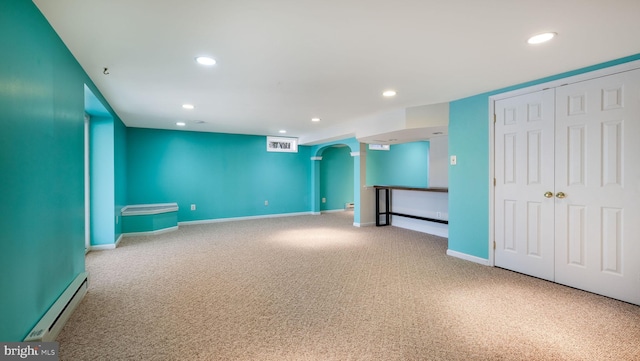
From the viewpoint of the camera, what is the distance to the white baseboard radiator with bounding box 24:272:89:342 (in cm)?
183

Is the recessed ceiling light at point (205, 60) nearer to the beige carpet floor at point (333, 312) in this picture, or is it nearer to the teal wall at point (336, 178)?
the beige carpet floor at point (333, 312)

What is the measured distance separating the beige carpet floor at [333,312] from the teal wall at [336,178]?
485 cm

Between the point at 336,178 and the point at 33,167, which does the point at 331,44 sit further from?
the point at 336,178

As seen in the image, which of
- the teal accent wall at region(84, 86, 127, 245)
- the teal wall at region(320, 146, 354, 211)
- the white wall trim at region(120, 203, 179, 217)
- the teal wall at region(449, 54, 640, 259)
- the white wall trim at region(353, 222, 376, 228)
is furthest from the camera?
the teal wall at region(320, 146, 354, 211)

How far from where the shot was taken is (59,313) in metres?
2.14

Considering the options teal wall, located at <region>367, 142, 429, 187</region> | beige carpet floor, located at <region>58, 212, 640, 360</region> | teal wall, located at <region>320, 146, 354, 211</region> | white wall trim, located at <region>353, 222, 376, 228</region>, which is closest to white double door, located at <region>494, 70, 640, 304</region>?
beige carpet floor, located at <region>58, 212, 640, 360</region>

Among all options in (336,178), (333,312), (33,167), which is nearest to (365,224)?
(336,178)

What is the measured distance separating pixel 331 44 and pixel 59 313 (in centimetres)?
289

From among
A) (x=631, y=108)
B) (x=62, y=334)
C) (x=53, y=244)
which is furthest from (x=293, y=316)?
(x=631, y=108)

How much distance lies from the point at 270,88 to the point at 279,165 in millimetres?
4678

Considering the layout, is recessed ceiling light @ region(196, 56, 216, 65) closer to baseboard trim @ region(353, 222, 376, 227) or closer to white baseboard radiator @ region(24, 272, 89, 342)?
white baseboard radiator @ region(24, 272, 89, 342)

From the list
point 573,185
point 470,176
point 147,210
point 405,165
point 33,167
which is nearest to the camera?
point 33,167

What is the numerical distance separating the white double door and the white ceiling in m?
0.37

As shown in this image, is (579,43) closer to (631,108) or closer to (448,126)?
(631,108)
